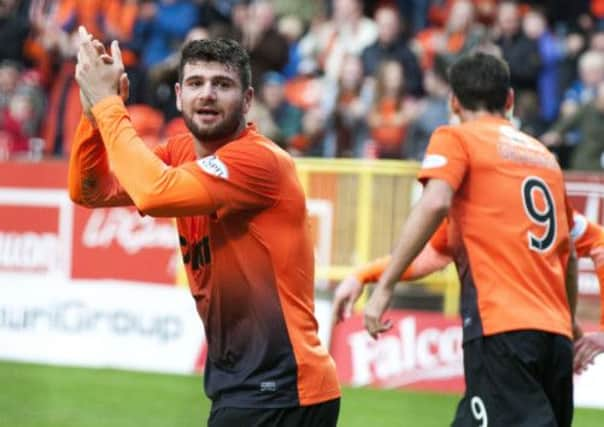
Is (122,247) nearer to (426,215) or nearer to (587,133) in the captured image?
(587,133)

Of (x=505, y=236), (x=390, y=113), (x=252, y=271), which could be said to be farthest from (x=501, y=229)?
(x=390, y=113)

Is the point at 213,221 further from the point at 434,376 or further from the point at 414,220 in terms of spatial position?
the point at 434,376

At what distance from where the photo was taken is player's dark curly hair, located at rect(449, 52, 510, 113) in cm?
656

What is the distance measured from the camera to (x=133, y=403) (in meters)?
11.3

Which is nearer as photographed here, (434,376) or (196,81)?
(196,81)

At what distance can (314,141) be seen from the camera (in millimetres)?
15570

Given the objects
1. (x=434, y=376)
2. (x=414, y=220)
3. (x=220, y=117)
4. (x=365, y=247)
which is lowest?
(x=434, y=376)

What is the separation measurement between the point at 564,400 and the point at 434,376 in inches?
243

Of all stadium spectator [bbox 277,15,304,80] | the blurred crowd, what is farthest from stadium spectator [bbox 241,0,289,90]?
stadium spectator [bbox 277,15,304,80]

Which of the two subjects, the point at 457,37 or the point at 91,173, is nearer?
the point at 91,173

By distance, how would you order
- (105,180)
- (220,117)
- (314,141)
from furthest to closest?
1. (314,141)
2. (105,180)
3. (220,117)

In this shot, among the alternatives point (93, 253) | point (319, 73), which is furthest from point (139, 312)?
point (319, 73)

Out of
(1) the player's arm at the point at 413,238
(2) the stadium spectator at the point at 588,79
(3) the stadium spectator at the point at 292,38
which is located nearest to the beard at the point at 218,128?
(1) the player's arm at the point at 413,238

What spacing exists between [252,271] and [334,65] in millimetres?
11037
